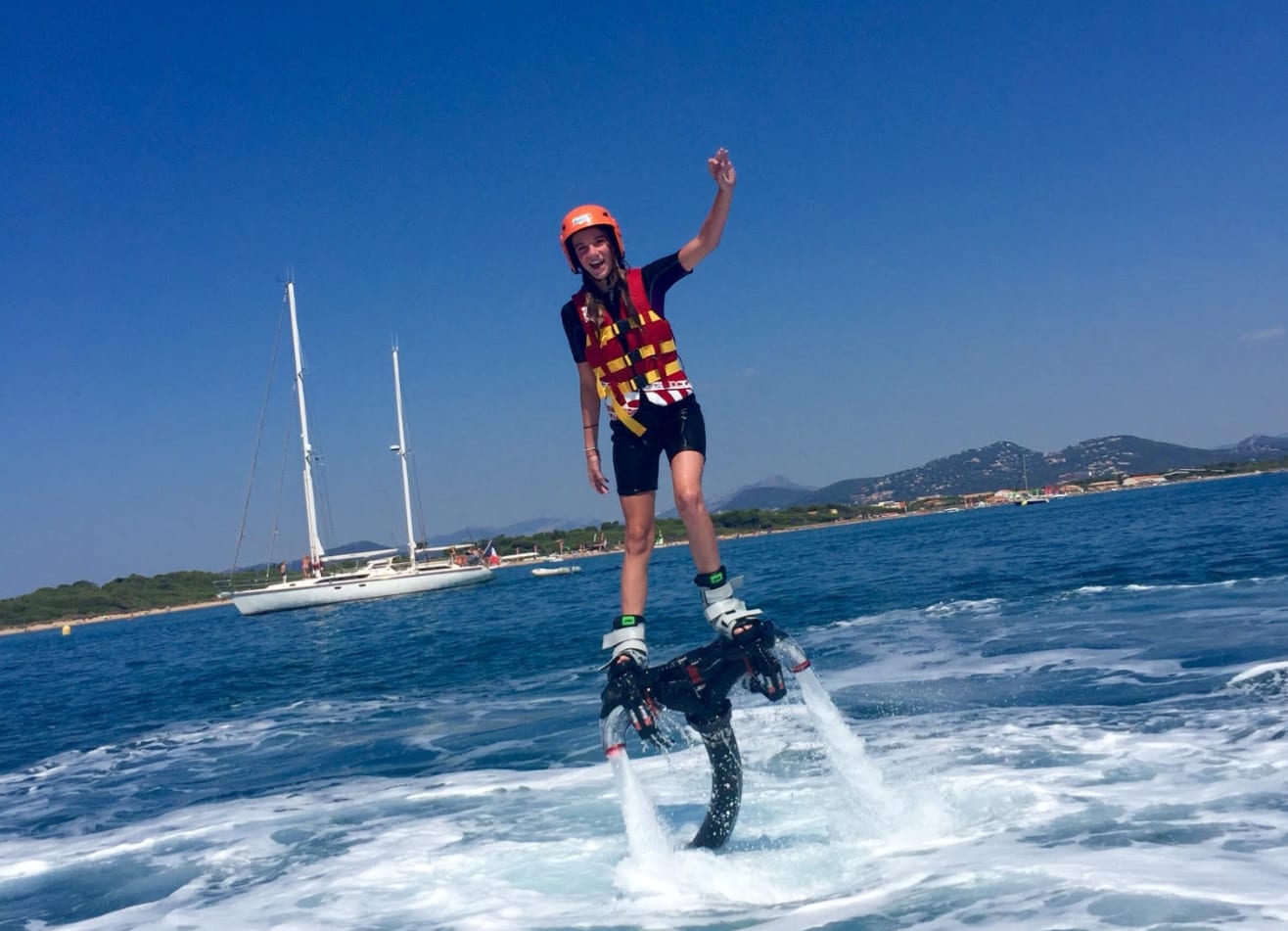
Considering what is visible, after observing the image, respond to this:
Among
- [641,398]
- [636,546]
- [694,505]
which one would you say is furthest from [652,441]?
[636,546]

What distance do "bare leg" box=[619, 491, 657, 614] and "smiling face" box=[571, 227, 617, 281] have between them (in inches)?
48.4

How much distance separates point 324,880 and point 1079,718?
17.2 ft

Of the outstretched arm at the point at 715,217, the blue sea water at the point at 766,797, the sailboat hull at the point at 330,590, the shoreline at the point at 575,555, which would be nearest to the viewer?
the blue sea water at the point at 766,797

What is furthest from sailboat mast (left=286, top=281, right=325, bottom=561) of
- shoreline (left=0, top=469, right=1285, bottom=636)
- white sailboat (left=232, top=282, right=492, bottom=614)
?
shoreline (left=0, top=469, right=1285, bottom=636)

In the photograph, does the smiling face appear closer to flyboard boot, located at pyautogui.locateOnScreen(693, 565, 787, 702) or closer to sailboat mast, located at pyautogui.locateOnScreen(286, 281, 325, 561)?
flyboard boot, located at pyautogui.locateOnScreen(693, 565, 787, 702)

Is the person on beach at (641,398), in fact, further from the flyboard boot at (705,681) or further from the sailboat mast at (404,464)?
the sailboat mast at (404,464)

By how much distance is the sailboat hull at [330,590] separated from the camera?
55.3 m

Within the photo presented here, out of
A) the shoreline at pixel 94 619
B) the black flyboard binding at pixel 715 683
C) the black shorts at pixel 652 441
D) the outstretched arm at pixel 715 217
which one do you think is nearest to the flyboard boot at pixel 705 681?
the black flyboard binding at pixel 715 683

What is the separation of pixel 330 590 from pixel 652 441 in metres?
54.1

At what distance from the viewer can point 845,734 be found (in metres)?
5.36

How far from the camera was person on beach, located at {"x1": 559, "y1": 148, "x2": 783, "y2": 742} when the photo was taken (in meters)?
5.26

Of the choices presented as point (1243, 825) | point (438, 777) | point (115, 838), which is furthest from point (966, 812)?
point (115, 838)

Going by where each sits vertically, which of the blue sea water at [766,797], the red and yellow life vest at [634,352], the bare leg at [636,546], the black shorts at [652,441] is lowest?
the blue sea water at [766,797]

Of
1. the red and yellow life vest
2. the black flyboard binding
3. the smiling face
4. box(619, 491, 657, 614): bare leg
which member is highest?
the smiling face
